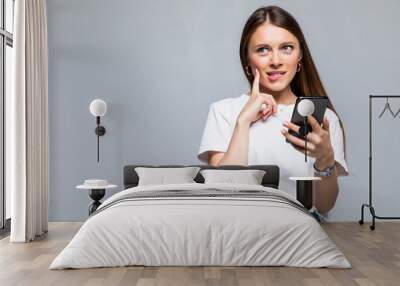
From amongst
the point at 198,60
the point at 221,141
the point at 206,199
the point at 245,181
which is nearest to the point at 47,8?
the point at 198,60

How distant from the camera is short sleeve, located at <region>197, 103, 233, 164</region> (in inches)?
295

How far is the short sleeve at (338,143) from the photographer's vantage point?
24.5 feet

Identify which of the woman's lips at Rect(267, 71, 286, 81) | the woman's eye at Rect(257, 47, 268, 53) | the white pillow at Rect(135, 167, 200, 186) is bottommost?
the white pillow at Rect(135, 167, 200, 186)

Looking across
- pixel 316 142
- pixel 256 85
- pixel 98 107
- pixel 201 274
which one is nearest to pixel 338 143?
pixel 316 142

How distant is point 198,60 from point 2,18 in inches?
92.0

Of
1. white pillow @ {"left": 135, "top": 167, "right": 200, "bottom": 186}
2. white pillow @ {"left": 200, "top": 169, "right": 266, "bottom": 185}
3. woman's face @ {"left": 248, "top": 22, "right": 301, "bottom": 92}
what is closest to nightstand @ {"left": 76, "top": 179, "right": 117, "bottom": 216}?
white pillow @ {"left": 135, "top": 167, "right": 200, "bottom": 186}

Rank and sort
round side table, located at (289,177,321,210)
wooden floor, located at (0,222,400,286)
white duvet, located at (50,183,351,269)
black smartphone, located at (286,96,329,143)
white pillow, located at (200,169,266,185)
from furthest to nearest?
black smartphone, located at (286,96,329,143) → round side table, located at (289,177,321,210) → white pillow, located at (200,169,266,185) → white duvet, located at (50,183,351,269) → wooden floor, located at (0,222,400,286)

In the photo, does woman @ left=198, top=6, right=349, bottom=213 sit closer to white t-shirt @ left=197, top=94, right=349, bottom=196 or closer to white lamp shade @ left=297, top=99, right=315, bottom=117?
white t-shirt @ left=197, top=94, right=349, bottom=196

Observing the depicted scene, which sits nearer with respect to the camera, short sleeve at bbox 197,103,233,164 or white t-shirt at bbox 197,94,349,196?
white t-shirt at bbox 197,94,349,196

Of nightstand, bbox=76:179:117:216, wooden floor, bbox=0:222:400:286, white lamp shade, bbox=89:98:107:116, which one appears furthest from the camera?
white lamp shade, bbox=89:98:107:116

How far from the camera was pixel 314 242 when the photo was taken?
4711 mm

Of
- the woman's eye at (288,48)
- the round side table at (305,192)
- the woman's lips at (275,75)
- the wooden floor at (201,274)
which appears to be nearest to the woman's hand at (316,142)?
the round side table at (305,192)

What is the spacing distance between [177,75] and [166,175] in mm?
1377

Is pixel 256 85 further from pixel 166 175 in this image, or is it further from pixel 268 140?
pixel 166 175
